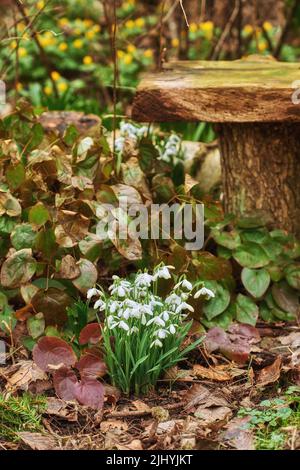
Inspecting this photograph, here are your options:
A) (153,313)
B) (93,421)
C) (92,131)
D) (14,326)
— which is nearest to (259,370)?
(153,313)

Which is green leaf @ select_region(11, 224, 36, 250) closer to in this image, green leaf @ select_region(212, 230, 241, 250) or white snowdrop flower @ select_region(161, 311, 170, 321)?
white snowdrop flower @ select_region(161, 311, 170, 321)

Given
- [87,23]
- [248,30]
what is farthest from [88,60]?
[248,30]

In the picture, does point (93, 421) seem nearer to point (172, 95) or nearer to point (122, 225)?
point (122, 225)

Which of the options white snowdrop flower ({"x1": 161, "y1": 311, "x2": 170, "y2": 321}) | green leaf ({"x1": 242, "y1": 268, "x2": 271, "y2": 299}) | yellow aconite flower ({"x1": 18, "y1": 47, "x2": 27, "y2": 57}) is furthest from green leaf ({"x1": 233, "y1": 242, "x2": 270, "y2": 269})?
yellow aconite flower ({"x1": 18, "y1": 47, "x2": 27, "y2": 57})

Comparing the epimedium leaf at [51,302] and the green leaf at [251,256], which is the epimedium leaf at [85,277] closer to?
the epimedium leaf at [51,302]

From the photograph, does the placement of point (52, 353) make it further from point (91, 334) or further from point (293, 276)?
point (293, 276)

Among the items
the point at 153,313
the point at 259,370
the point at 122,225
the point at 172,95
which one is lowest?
the point at 259,370

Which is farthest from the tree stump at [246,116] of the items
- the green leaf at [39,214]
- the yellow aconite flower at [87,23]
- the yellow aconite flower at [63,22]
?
the yellow aconite flower at [87,23]
